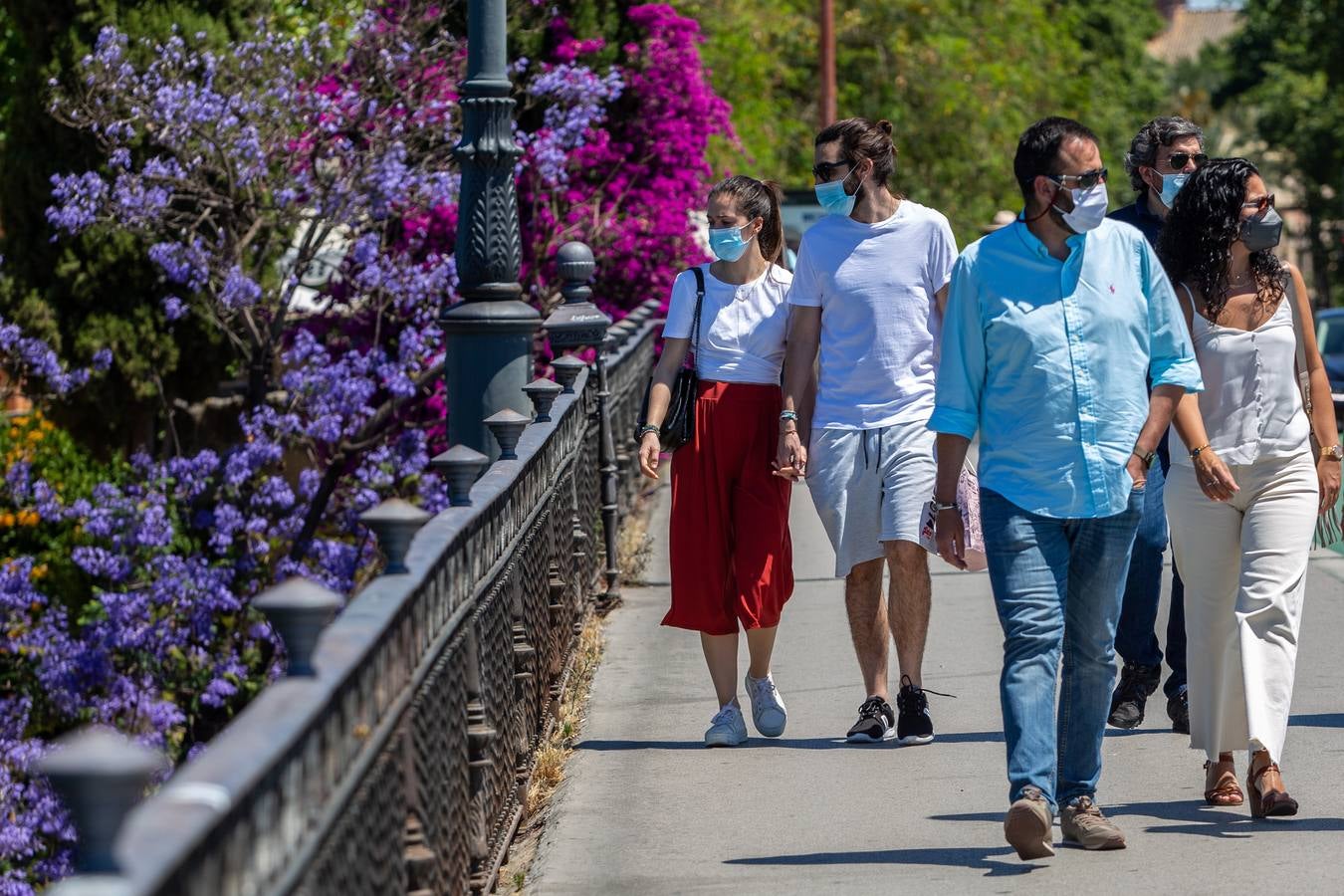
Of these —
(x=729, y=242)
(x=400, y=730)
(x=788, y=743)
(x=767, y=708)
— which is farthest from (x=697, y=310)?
(x=400, y=730)

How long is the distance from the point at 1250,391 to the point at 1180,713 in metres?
1.37

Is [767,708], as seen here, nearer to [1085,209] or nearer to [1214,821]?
[1214,821]

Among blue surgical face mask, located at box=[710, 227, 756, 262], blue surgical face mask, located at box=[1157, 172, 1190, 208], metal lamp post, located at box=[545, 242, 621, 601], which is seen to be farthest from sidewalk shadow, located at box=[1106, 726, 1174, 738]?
metal lamp post, located at box=[545, 242, 621, 601]

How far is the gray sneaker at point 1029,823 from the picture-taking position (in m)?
4.95

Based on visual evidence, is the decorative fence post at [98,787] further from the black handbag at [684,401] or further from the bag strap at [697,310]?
the bag strap at [697,310]

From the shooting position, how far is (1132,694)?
6770 millimetres

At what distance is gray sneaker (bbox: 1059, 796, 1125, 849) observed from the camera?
17.1 feet

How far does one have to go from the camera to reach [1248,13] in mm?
47688

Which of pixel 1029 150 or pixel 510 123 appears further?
pixel 510 123

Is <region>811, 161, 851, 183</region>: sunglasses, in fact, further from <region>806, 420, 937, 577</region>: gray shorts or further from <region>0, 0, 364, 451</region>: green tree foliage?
<region>0, 0, 364, 451</region>: green tree foliage

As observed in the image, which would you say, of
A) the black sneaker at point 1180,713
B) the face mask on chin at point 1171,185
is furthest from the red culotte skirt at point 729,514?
the face mask on chin at point 1171,185

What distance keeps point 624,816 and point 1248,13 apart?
45.3 meters

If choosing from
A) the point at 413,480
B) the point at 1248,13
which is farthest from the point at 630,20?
the point at 1248,13

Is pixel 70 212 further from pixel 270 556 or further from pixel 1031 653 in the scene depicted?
pixel 1031 653
